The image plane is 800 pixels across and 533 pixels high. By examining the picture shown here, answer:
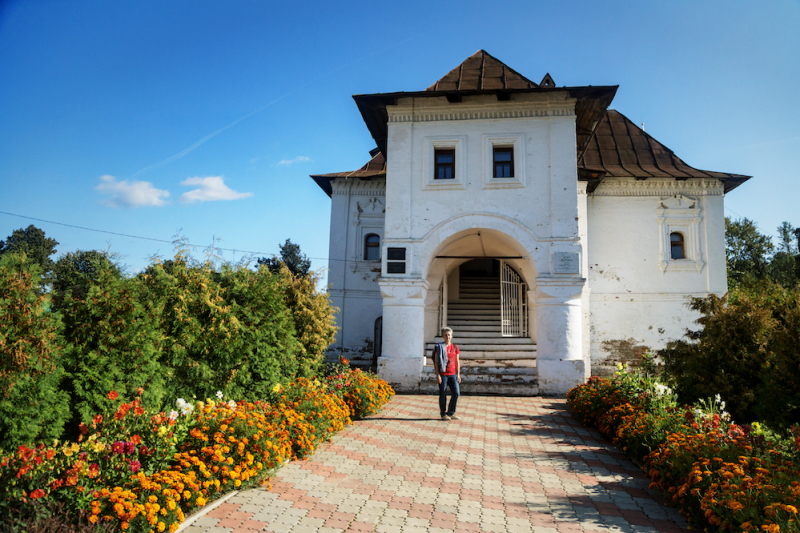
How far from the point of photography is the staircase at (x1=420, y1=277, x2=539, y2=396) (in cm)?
1168

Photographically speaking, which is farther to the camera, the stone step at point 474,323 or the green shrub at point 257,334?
the stone step at point 474,323

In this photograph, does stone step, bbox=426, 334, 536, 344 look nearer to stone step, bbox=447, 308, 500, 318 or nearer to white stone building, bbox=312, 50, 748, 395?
white stone building, bbox=312, 50, 748, 395

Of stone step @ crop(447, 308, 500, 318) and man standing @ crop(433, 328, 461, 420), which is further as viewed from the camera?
stone step @ crop(447, 308, 500, 318)

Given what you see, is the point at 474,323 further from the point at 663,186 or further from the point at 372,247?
the point at 663,186

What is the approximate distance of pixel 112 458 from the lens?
364 centimetres

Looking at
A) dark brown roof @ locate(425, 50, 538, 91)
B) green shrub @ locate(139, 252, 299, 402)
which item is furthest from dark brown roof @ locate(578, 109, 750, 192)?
green shrub @ locate(139, 252, 299, 402)

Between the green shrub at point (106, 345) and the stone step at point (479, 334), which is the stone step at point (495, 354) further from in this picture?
the green shrub at point (106, 345)

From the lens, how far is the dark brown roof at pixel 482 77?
512 inches

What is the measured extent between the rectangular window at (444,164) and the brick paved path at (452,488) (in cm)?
720

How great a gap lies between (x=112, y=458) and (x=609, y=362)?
15532 mm

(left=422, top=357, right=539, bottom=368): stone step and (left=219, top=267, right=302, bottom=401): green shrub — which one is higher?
(left=219, top=267, right=302, bottom=401): green shrub

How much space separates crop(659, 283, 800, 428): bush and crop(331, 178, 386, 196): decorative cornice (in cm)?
1144

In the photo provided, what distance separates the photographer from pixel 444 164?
12.9 meters

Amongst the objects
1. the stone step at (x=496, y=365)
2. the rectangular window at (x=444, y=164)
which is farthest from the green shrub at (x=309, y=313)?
the rectangular window at (x=444, y=164)
